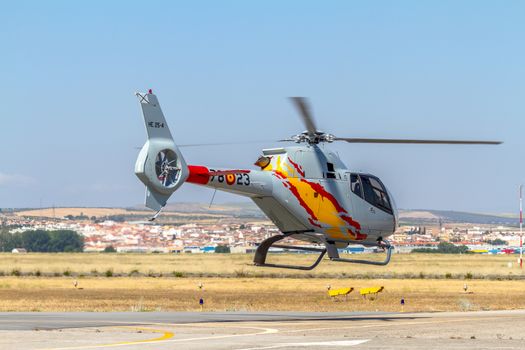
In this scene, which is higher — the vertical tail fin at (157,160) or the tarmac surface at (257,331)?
the vertical tail fin at (157,160)

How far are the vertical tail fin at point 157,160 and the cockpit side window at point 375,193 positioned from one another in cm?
938

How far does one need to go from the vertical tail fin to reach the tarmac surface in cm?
441

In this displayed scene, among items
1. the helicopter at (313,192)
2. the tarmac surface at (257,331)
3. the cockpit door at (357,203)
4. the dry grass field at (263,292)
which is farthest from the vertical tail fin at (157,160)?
the dry grass field at (263,292)

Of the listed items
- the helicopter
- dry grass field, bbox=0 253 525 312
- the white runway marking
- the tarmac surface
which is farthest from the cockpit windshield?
dry grass field, bbox=0 253 525 312

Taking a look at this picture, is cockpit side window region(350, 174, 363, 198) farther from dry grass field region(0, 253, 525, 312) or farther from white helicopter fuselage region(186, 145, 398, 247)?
dry grass field region(0, 253, 525, 312)

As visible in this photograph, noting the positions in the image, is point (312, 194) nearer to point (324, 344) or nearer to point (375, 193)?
point (375, 193)

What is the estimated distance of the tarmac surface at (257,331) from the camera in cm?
2789

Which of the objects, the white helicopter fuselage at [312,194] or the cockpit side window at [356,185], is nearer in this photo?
the white helicopter fuselage at [312,194]

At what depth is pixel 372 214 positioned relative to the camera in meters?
40.5

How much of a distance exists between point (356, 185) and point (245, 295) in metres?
32.1

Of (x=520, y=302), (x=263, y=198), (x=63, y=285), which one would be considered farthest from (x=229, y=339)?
(x=63, y=285)

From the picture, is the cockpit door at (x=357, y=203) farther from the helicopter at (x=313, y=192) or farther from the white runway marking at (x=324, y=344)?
the white runway marking at (x=324, y=344)

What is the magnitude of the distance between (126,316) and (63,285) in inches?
1781

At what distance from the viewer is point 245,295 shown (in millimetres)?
70875
